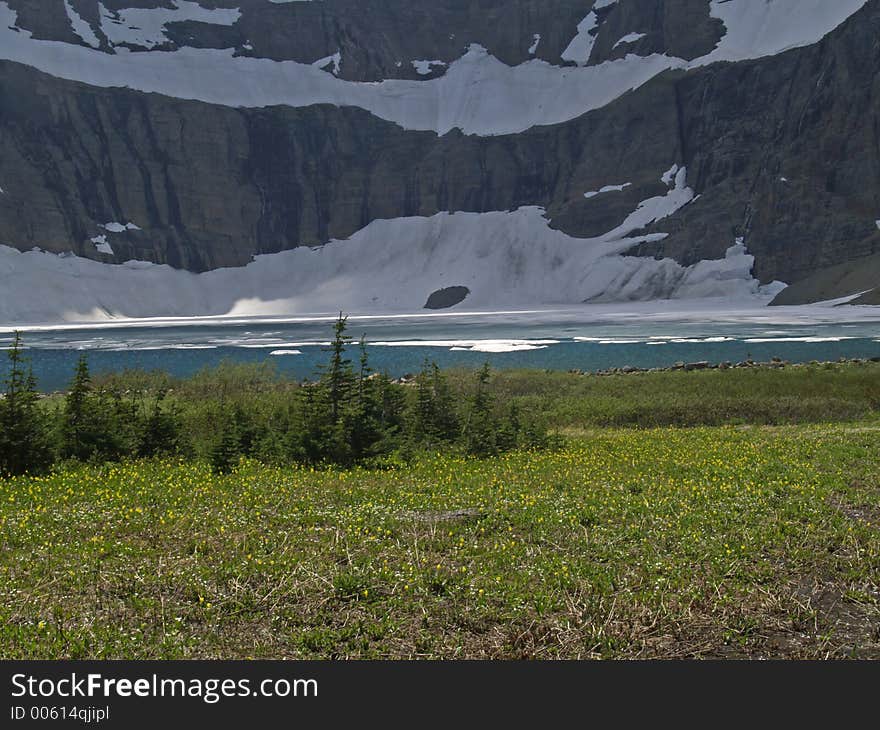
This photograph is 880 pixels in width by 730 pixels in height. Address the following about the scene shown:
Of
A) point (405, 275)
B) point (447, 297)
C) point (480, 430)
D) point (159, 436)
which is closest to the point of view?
point (159, 436)

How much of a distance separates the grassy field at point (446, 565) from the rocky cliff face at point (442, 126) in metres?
117

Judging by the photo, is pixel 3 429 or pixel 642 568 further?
pixel 3 429

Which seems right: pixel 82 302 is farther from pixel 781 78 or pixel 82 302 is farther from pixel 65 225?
pixel 781 78

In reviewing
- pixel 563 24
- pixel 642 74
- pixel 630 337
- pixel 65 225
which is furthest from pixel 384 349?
pixel 563 24

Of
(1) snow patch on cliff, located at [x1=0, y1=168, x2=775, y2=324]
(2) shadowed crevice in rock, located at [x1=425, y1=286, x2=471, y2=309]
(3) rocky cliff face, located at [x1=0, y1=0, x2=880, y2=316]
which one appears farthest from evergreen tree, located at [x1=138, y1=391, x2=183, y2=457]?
(2) shadowed crevice in rock, located at [x1=425, y1=286, x2=471, y2=309]

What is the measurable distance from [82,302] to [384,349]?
98.9 meters

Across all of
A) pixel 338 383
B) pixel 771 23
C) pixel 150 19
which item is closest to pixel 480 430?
pixel 338 383

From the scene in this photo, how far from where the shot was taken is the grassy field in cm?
623

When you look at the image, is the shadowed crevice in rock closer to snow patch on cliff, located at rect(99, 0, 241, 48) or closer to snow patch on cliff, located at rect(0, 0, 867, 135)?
snow patch on cliff, located at rect(0, 0, 867, 135)

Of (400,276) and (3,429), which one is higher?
(400,276)

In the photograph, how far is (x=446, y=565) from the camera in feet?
26.3

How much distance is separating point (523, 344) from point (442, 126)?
436ft

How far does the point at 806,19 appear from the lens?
152 metres

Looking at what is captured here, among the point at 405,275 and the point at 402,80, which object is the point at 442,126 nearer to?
the point at 402,80
